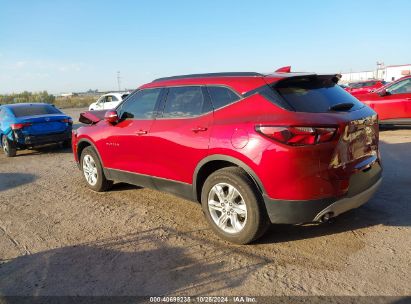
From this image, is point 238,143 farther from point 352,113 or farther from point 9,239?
point 9,239

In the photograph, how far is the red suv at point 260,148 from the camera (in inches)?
130

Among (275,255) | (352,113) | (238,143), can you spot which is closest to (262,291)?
(275,255)

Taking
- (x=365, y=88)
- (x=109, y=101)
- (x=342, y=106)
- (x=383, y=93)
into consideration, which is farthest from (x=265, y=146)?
(x=109, y=101)

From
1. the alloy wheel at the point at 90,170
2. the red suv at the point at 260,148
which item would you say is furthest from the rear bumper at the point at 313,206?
the alloy wheel at the point at 90,170

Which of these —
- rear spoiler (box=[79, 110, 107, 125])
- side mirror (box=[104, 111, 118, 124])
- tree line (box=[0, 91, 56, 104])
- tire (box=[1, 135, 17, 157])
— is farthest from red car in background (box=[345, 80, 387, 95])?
tree line (box=[0, 91, 56, 104])

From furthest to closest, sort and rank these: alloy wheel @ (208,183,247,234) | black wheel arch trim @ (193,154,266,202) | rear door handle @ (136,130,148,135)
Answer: rear door handle @ (136,130,148,135), alloy wheel @ (208,183,247,234), black wheel arch trim @ (193,154,266,202)

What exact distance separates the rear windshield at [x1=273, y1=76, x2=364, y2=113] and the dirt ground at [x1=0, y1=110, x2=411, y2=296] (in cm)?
141

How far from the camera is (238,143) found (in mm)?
3584

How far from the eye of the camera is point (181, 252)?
12.2 ft

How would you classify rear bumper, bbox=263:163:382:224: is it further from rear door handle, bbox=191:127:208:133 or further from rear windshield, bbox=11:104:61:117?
rear windshield, bbox=11:104:61:117

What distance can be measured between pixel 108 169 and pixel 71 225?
1264 millimetres

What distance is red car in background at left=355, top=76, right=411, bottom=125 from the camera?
9.79 m

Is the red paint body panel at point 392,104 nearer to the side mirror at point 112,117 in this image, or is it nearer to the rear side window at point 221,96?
the rear side window at point 221,96

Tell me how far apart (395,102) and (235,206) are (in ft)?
26.5
